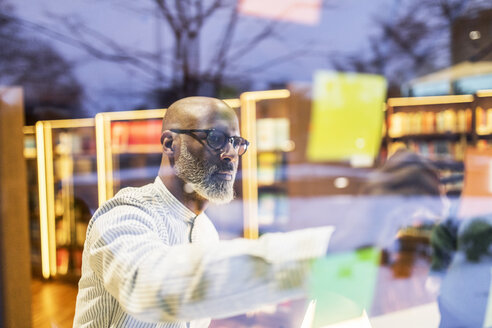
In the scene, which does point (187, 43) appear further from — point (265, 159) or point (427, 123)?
point (427, 123)

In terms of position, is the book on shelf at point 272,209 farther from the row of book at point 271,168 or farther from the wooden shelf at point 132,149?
the wooden shelf at point 132,149

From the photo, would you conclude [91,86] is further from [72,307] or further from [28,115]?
[72,307]

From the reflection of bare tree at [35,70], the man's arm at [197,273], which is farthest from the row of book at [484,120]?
the reflection of bare tree at [35,70]

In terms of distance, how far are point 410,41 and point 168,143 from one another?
1873mm

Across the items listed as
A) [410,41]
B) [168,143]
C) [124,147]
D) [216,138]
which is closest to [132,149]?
[124,147]

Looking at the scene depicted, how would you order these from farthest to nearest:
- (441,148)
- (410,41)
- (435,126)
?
(435,126), (441,148), (410,41)

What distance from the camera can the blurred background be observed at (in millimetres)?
1180

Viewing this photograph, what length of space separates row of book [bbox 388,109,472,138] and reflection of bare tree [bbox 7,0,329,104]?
170 cm

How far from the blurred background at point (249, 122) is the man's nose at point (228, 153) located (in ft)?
0.55

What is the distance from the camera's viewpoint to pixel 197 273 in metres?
0.63

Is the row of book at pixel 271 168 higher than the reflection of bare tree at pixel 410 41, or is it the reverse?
the reflection of bare tree at pixel 410 41

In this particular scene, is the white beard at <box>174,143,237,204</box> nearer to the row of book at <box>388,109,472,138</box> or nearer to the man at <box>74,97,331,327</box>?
the man at <box>74,97,331,327</box>

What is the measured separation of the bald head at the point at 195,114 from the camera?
0.91 metres

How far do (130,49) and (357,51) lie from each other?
1205 millimetres
